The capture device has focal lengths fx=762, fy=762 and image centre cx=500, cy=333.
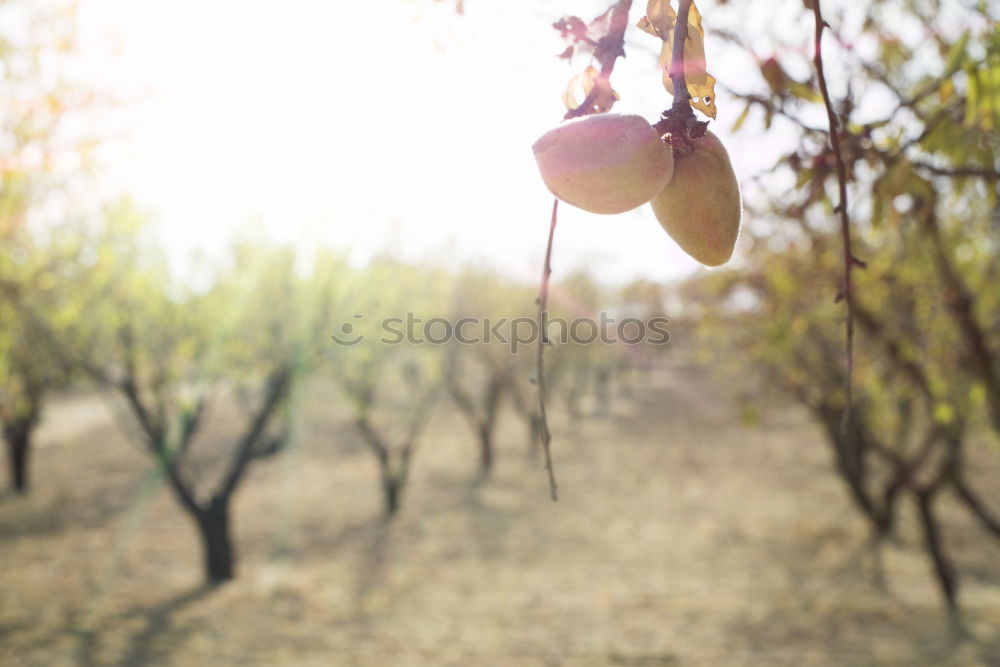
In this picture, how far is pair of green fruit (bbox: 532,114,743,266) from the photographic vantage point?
2.72ft

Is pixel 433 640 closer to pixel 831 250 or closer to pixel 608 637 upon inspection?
pixel 608 637

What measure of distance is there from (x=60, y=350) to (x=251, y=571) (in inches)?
136

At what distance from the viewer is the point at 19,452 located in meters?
13.6

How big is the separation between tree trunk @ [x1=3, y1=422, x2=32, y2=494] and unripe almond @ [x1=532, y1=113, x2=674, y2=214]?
15057 mm

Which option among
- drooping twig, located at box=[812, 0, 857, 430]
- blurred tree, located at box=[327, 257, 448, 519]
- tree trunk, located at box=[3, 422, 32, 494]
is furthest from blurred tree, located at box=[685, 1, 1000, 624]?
tree trunk, located at box=[3, 422, 32, 494]

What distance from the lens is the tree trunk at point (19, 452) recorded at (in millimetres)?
13391

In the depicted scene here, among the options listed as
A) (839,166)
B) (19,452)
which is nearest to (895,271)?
(839,166)

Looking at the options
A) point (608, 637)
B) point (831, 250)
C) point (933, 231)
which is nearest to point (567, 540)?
point (608, 637)

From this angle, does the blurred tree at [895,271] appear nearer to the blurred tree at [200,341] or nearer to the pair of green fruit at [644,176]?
the pair of green fruit at [644,176]

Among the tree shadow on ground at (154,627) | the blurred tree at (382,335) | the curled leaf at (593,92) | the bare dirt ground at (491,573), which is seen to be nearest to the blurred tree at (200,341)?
the tree shadow on ground at (154,627)

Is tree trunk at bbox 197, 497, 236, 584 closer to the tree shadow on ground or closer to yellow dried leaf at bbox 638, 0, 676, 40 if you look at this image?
the tree shadow on ground

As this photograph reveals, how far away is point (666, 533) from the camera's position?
1107 cm

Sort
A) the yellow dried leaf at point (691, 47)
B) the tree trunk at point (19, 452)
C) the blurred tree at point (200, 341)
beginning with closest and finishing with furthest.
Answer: the yellow dried leaf at point (691, 47) < the blurred tree at point (200, 341) < the tree trunk at point (19, 452)

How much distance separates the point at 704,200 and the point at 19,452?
51.5 ft
